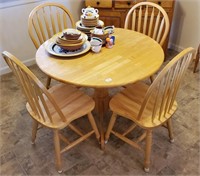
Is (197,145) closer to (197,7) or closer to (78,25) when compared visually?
(78,25)

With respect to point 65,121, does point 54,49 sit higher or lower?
higher

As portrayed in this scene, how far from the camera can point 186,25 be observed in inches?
125

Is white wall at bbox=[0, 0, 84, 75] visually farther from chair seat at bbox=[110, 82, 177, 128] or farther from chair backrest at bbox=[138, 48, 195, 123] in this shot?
chair backrest at bbox=[138, 48, 195, 123]

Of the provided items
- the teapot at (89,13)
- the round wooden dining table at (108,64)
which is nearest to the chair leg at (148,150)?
the round wooden dining table at (108,64)

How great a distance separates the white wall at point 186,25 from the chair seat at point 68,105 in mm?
1970

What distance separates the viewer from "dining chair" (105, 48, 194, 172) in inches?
56.2

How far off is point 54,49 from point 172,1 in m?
1.62

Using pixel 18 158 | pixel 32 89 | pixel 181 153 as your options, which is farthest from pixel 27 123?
pixel 181 153

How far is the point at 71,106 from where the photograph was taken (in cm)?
179

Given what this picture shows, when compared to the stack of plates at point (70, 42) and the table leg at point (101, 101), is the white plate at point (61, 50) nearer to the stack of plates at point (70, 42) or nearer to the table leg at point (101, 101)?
the stack of plates at point (70, 42)

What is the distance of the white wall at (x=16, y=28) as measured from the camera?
9.01 feet

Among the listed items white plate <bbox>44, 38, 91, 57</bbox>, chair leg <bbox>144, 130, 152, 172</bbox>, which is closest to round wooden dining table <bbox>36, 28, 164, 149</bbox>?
A: white plate <bbox>44, 38, 91, 57</bbox>

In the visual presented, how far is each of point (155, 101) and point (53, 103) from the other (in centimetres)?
64

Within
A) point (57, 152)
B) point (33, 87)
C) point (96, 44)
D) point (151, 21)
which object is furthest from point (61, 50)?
point (151, 21)
